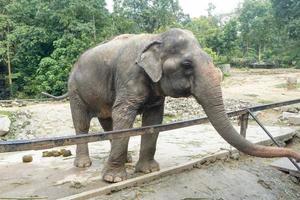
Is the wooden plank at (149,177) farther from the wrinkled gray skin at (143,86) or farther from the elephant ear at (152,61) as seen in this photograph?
the elephant ear at (152,61)

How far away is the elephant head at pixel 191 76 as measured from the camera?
4.17 metres

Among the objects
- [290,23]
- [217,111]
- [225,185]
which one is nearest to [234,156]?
[225,185]

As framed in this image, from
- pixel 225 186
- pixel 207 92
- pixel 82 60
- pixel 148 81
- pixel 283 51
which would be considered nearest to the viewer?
pixel 207 92

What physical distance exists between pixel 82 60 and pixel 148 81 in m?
1.25

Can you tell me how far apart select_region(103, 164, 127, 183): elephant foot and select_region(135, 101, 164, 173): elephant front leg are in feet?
1.28

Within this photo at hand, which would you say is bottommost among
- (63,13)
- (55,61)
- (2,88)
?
(2,88)

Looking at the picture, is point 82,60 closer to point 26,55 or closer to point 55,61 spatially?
point 55,61

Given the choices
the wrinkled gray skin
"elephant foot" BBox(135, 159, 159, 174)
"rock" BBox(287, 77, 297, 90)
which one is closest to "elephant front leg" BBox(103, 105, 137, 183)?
the wrinkled gray skin

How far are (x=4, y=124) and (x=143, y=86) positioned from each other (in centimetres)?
1070

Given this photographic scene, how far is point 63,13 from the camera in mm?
22422

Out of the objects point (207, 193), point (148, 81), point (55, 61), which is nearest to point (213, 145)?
point (207, 193)

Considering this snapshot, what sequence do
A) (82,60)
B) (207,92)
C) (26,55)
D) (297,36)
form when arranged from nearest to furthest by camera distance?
(207,92) → (82,60) → (26,55) → (297,36)

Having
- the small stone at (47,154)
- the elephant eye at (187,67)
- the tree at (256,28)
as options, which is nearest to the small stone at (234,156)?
the elephant eye at (187,67)

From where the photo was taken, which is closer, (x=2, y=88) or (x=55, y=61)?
(x=55, y=61)
